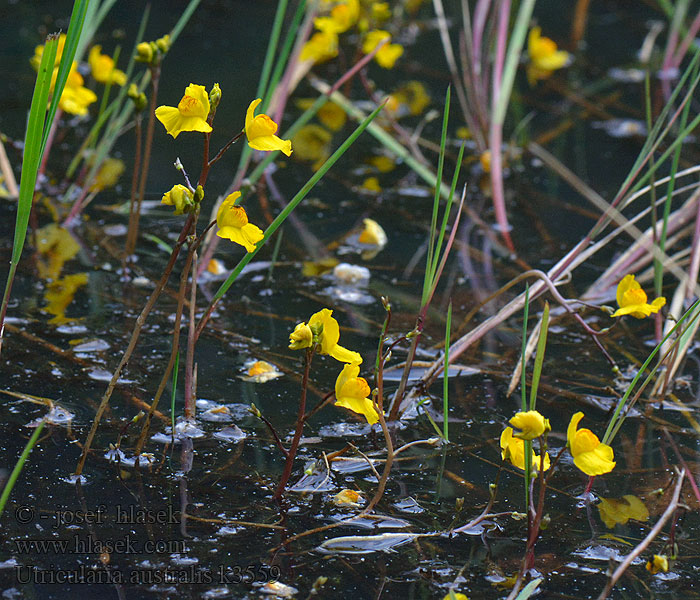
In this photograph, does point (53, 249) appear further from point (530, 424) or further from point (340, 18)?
point (530, 424)

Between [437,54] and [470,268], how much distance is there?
1607 mm

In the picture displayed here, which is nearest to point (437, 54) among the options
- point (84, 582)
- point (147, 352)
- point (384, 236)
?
point (384, 236)

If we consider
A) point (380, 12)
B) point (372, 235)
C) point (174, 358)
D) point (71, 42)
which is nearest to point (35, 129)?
point (71, 42)

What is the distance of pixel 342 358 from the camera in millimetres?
955

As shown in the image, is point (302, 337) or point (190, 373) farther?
point (190, 373)

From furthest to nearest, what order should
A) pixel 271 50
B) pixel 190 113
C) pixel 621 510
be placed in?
pixel 271 50, pixel 621 510, pixel 190 113

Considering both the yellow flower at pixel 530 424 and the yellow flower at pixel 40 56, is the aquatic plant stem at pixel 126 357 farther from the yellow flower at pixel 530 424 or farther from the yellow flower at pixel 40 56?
the yellow flower at pixel 40 56

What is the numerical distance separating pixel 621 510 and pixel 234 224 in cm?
63

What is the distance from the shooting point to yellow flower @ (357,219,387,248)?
1.86 metres

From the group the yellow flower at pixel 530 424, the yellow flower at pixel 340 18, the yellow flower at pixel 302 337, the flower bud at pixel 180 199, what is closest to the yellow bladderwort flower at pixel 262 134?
the flower bud at pixel 180 199

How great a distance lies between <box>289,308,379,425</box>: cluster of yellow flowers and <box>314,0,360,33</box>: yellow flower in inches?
55.9

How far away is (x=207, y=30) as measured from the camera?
10.3ft

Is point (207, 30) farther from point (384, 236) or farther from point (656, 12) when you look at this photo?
point (656, 12)

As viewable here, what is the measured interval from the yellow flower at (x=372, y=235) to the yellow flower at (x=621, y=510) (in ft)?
3.03
